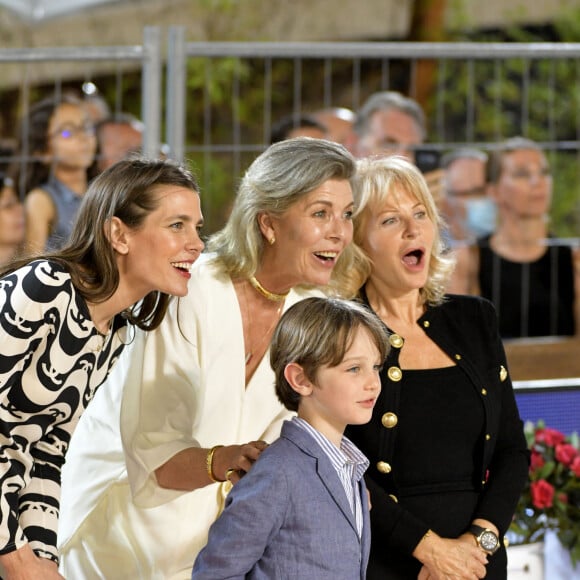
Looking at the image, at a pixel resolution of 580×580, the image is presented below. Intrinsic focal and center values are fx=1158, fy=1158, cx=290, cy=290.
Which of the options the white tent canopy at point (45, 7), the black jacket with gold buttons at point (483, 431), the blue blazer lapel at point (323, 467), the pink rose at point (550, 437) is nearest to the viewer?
the blue blazer lapel at point (323, 467)

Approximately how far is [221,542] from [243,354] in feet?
2.52

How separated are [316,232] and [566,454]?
1.61 metres

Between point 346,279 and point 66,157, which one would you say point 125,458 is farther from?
point 66,157

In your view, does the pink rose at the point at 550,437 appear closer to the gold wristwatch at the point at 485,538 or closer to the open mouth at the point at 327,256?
the gold wristwatch at the point at 485,538

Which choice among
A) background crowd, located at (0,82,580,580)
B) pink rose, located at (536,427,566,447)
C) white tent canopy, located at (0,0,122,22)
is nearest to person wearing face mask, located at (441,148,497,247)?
pink rose, located at (536,427,566,447)

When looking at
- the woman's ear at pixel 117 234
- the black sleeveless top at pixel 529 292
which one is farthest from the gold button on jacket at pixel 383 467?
the black sleeveless top at pixel 529 292

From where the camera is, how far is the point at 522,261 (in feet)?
19.4

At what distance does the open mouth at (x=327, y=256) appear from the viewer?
2.96 metres

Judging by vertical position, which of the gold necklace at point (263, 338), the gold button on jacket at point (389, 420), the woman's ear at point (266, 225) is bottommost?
A: the gold button on jacket at point (389, 420)

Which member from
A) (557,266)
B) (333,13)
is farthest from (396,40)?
(557,266)

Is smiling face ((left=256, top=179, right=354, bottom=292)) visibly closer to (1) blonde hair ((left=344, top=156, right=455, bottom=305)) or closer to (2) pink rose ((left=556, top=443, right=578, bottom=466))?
(1) blonde hair ((left=344, top=156, right=455, bottom=305))

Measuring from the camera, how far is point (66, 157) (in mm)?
5324

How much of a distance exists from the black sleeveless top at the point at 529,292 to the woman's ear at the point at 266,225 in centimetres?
291

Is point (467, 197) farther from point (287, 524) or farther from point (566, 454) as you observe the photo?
point (287, 524)
